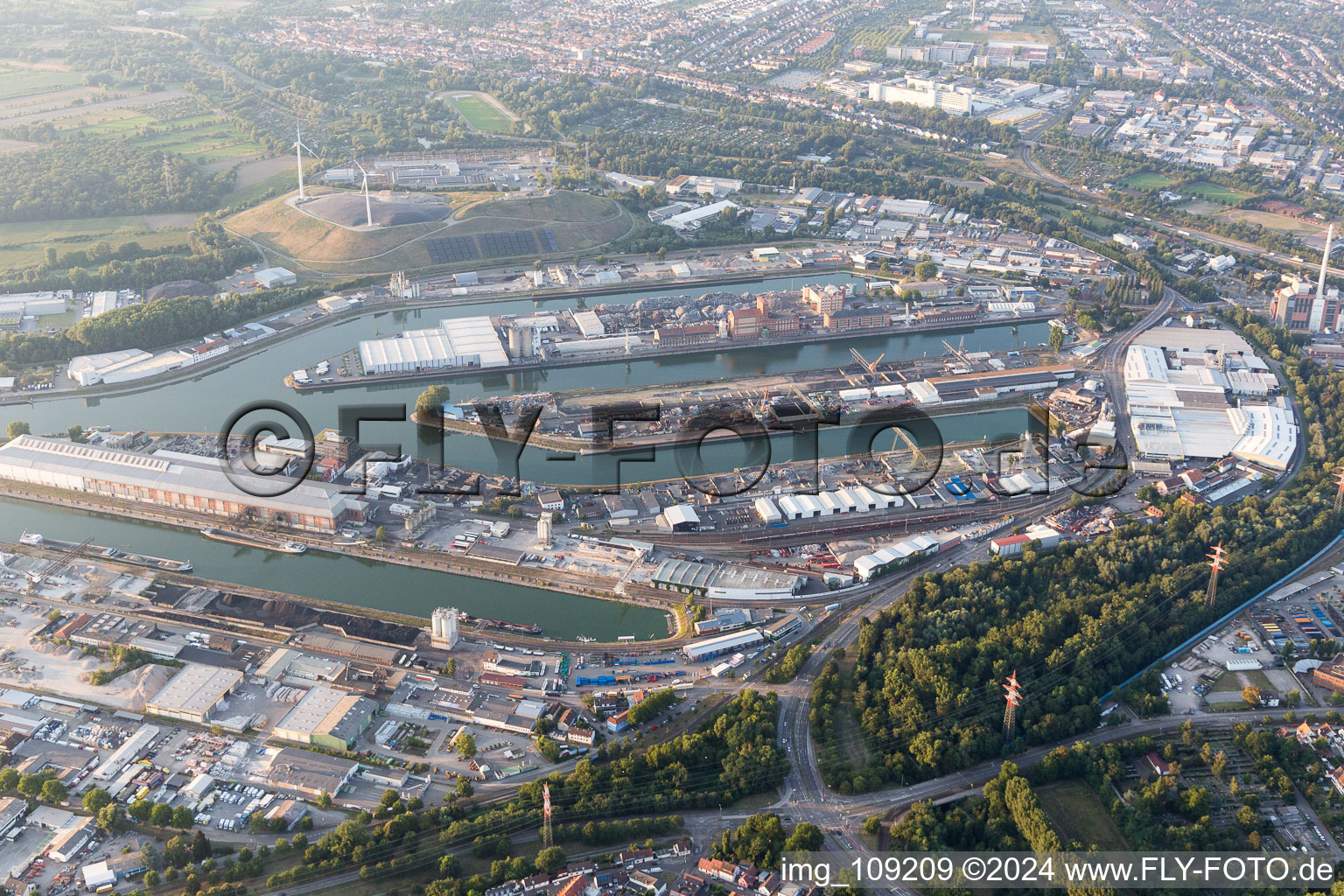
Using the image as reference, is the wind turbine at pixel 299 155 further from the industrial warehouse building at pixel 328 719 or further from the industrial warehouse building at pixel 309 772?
the industrial warehouse building at pixel 309 772

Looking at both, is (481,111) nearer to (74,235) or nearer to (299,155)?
(299,155)

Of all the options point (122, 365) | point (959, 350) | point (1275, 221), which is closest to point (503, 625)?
point (122, 365)

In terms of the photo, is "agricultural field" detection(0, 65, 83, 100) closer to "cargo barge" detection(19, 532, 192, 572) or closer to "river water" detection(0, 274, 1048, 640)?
"river water" detection(0, 274, 1048, 640)

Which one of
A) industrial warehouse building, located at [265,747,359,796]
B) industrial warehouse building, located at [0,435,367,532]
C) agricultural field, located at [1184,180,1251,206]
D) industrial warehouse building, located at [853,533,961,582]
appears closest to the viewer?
industrial warehouse building, located at [265,747,359,796]

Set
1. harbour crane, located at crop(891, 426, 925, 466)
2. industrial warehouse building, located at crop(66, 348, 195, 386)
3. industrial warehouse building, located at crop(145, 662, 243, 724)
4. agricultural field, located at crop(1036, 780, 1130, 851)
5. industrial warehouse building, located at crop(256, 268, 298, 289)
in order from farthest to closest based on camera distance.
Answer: industrial warehouse building, located at crop(256, 268, 298, 289), industrial warehouse building, located at crop(66, 348, 195, 386), harbour crane, located at crop(891, 426, 925, 466), industrial warehouse building, located at crop(145, 662, 243, 724), agricultural field, located at crop(1036, 780, 1130, 851)

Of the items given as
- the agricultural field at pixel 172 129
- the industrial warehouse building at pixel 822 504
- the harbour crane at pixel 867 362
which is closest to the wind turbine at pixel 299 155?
the agricultural field at pixel 172 129

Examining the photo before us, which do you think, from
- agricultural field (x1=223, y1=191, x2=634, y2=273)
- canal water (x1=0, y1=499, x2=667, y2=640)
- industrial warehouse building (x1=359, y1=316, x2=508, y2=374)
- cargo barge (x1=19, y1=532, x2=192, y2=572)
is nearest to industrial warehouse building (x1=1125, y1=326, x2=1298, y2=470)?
canal water (x1=0, y1=499, x2=667, y2=640)
